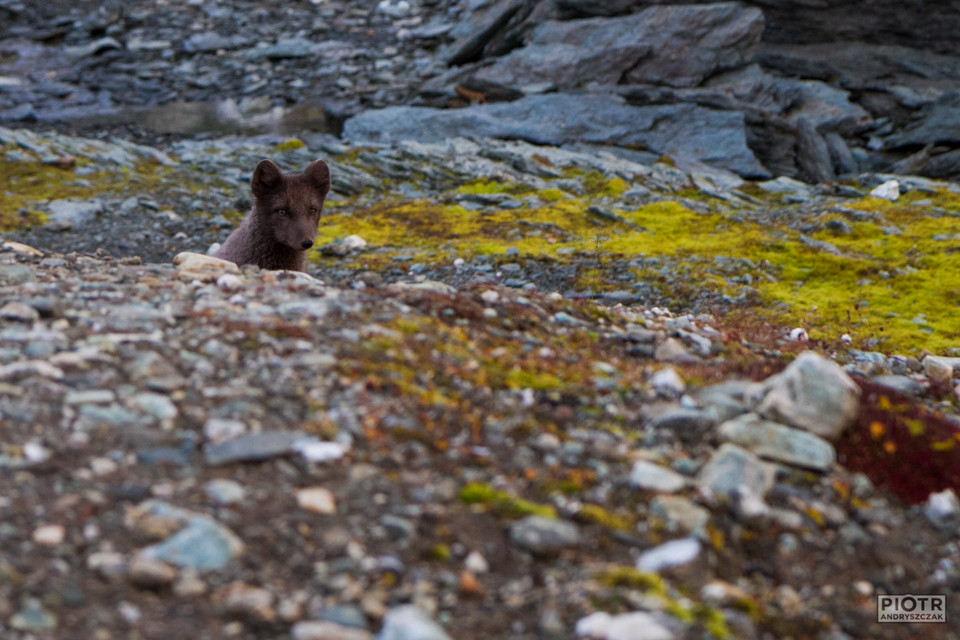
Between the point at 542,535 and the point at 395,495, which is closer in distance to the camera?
the point at 542,535

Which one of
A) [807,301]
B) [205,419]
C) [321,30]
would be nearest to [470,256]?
[807,301]

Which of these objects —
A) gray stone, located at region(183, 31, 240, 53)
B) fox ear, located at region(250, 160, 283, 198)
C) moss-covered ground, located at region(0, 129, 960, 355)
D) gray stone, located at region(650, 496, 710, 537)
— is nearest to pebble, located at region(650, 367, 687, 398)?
gray stone, located at region(650, 496, 710, 537)

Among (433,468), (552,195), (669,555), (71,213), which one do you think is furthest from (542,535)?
(71,213)

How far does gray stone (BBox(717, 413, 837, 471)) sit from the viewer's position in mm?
5270

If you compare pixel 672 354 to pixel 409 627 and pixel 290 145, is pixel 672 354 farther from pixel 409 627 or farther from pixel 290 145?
pixel 290 145

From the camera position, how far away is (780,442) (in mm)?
5320

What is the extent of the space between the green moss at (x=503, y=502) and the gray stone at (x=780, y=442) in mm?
1486

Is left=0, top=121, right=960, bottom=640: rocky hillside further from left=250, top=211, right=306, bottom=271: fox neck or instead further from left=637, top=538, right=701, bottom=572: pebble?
left=250, top=211, right=306, bottom=271: fox neck

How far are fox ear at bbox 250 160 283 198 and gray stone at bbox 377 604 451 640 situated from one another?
926 cm

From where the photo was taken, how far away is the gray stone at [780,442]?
5270mm

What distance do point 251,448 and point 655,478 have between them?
2342 mm

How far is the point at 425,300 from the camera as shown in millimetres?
7340

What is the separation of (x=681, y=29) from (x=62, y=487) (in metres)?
30.7

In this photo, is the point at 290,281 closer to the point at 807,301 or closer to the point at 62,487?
the point at 62,487
